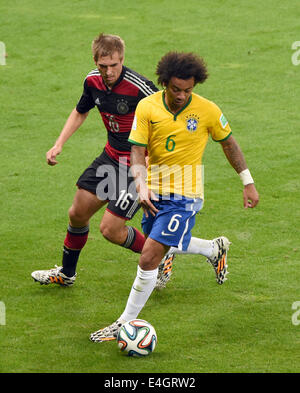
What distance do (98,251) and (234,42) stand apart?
25.0ft

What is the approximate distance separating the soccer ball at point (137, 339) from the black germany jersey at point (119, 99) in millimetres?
1875

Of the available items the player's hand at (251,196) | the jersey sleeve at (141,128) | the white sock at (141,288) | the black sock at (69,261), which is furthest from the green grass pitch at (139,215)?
the jersey sleeve at (141,128)

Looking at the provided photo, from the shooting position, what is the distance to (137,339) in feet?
21.3

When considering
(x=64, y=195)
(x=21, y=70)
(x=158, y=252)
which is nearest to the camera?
(x=158, y=252)

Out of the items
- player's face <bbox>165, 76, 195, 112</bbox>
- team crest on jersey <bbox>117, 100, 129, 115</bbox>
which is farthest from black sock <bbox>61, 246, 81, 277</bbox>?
player's face <bbox>165, 76, 195, 112</bbox>

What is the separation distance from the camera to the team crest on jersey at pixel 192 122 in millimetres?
6875

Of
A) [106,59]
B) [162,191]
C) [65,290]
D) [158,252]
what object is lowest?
[65,290]

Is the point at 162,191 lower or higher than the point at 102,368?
higher

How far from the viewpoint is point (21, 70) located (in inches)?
585

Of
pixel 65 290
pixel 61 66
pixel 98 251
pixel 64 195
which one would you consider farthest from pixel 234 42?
pixel 65 290

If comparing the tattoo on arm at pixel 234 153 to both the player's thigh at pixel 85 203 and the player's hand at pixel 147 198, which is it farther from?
the player's thigh at pixel 85 203

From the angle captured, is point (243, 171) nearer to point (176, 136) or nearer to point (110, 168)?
point (176, 136)

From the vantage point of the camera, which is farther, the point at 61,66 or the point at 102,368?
the point at 61,66

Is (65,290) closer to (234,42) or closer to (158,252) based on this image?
(158,252)
